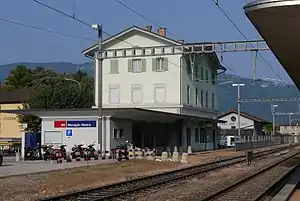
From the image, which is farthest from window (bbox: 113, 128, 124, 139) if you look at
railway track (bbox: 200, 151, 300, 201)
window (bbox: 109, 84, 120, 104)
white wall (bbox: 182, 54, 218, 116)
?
railway track (bbox: 200, 151, 300, 201)

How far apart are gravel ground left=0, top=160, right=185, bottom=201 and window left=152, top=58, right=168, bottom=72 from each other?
2543 cm

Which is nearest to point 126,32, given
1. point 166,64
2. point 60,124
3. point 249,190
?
point 166,64

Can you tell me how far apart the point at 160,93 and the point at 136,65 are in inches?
153

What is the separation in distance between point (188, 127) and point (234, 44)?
21334 millimetres

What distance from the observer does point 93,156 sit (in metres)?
36.0

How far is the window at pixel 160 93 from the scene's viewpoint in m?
55.0

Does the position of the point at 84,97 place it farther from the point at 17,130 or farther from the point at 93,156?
the point at 93,156

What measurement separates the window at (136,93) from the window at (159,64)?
2.36m

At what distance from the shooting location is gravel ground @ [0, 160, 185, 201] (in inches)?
692

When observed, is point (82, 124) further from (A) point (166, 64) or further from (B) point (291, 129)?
(B) point (291, 129)

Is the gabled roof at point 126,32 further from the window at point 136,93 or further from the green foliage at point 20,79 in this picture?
the green foliage at point 20,79

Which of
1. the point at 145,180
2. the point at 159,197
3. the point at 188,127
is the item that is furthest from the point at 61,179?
the point at 188,127

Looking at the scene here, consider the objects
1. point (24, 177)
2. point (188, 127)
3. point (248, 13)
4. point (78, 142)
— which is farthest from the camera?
point (188, 127)

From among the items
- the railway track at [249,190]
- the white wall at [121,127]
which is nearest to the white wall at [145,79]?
the white wall at [121,127]
